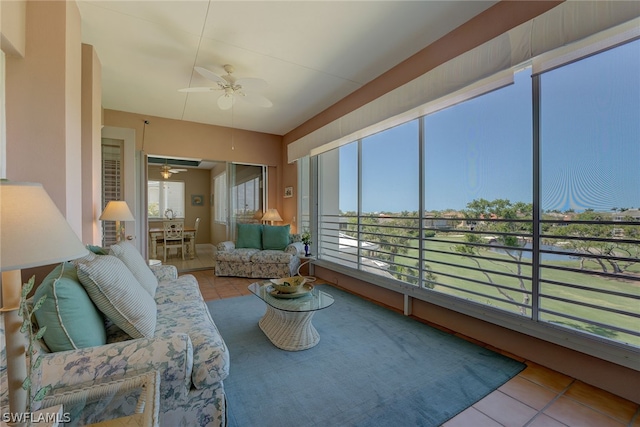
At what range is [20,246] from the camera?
0.70 m

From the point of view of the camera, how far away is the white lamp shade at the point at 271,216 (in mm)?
5238

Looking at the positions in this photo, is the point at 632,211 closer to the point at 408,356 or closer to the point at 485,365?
the point at 485,365

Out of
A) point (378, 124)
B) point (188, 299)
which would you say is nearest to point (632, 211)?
point (378, 124)

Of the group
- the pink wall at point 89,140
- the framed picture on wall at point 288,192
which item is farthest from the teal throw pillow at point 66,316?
the framed picture on wall at point 288,192

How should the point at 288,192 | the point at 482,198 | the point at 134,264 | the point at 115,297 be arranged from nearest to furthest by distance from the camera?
the point at 115,297, the point at 134,264, the point at 482,198, the point at 288,192

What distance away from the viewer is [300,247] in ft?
14.9

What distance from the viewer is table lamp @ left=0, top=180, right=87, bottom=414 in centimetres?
69

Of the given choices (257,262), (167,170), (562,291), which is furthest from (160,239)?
(562,291)

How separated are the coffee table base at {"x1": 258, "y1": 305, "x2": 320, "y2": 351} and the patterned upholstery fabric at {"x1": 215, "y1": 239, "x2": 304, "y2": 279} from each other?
6.54 feet

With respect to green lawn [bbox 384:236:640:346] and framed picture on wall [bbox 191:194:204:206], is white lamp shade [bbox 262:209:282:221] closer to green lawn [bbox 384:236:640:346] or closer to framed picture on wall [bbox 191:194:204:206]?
green lawn [bbox 384:236:640:346]

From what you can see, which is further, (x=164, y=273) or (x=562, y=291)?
(x=164, y=273)

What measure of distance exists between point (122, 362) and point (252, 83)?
2.53 meters

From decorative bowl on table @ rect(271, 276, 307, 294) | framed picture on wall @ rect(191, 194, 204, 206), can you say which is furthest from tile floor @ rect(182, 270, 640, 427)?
framed picture on wall @ rect(191, 194, 204, 206)

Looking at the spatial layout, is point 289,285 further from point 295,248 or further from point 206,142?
point 206,142
